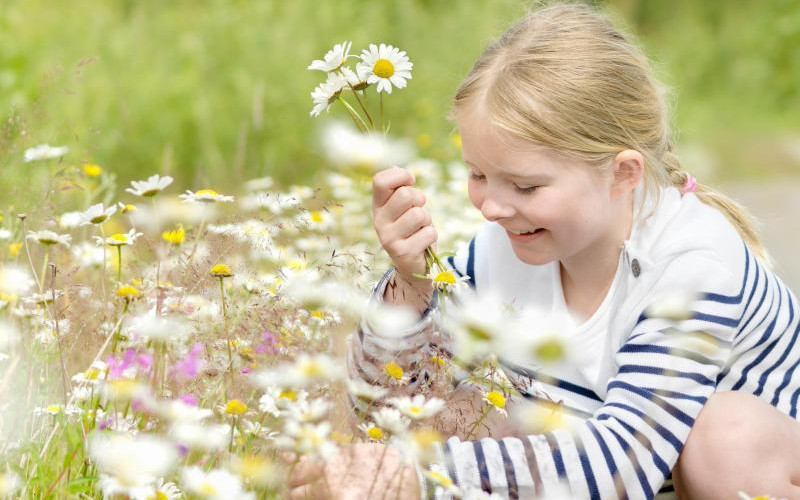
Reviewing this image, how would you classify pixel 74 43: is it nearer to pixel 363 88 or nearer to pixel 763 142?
pixel 363 88

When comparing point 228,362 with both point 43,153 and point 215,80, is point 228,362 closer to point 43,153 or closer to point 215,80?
point 43,153

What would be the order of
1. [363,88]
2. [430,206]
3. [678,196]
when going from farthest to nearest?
[430,206] < [678,196] < [363,88]

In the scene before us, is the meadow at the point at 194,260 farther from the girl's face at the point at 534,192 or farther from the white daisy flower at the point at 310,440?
the girl's face at the point at 534,192

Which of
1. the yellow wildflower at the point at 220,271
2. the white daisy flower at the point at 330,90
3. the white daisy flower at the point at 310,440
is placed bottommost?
the white daisy flower at the point at 310,440

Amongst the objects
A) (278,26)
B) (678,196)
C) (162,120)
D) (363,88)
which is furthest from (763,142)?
(363,88)

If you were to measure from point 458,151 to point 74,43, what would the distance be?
1.92 meters

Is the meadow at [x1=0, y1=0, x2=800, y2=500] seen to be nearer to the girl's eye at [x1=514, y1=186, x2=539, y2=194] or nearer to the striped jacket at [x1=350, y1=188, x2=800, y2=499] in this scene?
the striped jacket at [x1=350, y1=188, x2=800, y2=499]

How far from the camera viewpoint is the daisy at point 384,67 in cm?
176

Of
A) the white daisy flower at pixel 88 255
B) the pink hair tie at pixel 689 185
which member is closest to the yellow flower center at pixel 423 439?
the pink hair tie at pixel 689 185

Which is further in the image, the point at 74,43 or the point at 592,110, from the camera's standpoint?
the point at 74,43

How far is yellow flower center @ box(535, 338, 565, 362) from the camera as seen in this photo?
57.4 inches

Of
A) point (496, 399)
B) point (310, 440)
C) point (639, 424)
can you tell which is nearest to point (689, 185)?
point (639, 424)

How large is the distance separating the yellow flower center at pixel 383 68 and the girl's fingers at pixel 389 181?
0.74 feet

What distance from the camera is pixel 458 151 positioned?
15.5ft
